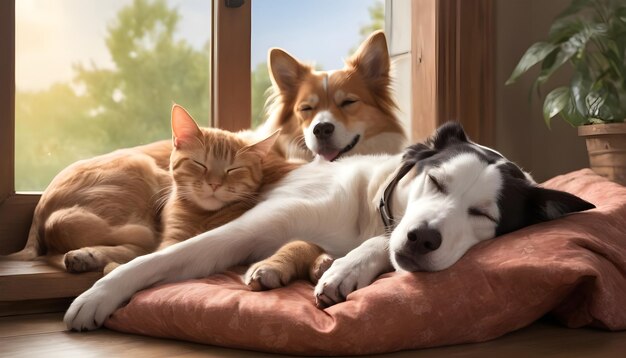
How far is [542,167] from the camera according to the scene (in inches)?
137

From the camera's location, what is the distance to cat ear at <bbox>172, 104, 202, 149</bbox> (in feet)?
6.59

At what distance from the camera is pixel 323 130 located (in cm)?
241

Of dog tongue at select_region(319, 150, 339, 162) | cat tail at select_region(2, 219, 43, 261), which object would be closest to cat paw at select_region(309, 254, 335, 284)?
dog tongue at select_region(319, 150, 339, 162)

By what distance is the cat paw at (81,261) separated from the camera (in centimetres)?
187

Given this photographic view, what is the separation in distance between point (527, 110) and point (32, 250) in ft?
8.53

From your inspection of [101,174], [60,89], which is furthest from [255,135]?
[60,89]

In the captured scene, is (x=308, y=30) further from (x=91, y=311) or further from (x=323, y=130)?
(x=91, y=311)

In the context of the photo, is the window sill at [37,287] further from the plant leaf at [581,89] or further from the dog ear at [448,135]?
the plant leaf at [581,89]

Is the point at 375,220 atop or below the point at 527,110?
below

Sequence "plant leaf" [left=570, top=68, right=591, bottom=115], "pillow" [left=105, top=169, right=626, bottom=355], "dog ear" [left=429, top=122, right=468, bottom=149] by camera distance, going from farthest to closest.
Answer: "plant leaf" [left=570, top=68, right=591, bottom=115] < "dog ear" [left=429, top=122, right=468, bottom=149] < "pillow" [left=105, top=169, right=626, bottom=355]

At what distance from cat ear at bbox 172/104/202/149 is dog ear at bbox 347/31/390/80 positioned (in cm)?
86

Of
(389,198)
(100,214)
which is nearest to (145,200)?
(100,214)

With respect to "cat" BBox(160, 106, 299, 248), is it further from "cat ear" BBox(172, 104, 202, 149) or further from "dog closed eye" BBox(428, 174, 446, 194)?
"dog closed eye" BBox(428, 174, 446, 194)

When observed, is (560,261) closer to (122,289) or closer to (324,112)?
(122,289)
